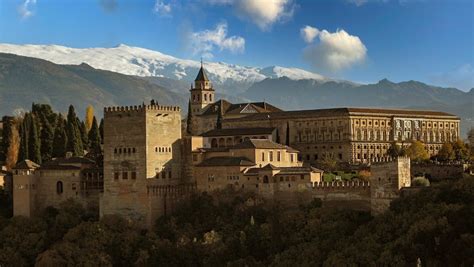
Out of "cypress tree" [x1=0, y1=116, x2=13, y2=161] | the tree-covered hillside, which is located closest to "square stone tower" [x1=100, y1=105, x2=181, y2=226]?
the tree-covered hillside

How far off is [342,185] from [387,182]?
3.93 m

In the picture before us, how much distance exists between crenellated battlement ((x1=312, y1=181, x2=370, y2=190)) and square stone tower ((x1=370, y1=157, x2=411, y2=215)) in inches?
64.2

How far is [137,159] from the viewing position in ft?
188

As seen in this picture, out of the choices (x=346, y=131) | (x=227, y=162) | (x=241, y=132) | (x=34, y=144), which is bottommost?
(x=227, y=162)

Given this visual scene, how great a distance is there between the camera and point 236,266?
49.2 m

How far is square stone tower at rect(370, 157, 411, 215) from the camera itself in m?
49.7

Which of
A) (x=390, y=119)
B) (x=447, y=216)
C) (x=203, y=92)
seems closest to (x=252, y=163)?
(x=447, y=216)

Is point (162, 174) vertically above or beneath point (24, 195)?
above

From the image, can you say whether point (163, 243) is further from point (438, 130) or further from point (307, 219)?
point (438, 130)

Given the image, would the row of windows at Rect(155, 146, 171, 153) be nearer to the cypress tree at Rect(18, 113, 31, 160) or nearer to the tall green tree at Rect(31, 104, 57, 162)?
the cypress tree at Rect(18, 113, 31, 160)

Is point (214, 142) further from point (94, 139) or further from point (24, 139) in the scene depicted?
point (24, 139)

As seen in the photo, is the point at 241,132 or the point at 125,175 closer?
the point at 125,175

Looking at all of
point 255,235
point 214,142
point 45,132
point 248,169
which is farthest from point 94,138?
point 255,235

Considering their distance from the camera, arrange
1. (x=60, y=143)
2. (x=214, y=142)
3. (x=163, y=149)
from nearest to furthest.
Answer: (x=163, y=149) → (x=60, y=143) → (x=214, y=142)
